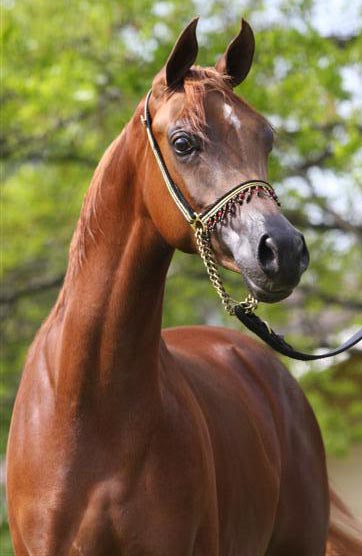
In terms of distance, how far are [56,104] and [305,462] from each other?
625 cm

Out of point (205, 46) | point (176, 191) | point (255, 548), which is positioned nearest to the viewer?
point (176, 191)

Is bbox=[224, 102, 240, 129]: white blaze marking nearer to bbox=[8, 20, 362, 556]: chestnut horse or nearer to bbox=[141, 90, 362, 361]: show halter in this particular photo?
bbox=[8, 20, 362, 556]: chestnut horse

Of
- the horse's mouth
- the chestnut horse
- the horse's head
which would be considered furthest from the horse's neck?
the horse's mouth

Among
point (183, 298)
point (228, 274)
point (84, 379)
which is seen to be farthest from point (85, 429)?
point (183, 298)

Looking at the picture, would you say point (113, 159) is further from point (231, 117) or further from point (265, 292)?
point (265, 292)

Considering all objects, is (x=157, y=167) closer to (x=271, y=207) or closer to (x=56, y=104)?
(x=271, y=207)

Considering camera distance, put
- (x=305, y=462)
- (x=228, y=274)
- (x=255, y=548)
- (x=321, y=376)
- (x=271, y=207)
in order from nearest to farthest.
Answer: (x=271, y=207) < (x=255, y=548) < (x=305, y=462) < (x=228, y=274) < (x=321, y=376)

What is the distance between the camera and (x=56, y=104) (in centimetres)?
1052

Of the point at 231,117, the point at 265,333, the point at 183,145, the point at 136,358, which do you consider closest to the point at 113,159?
the point at 183,145

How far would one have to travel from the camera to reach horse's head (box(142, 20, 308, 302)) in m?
3.15

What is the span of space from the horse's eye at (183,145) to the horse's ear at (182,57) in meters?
0.24

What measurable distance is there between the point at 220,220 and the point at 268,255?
0.24m

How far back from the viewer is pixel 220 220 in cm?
332

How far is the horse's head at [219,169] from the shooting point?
3148 millimetres
